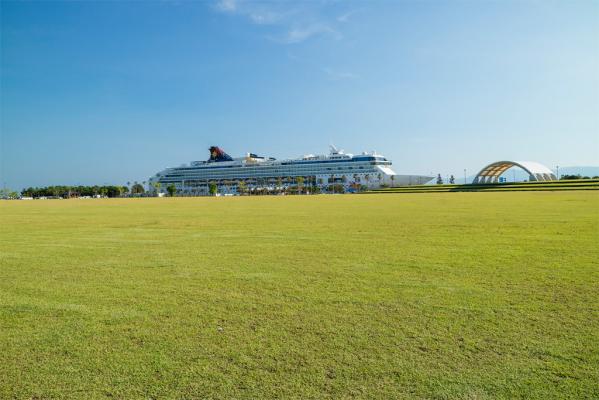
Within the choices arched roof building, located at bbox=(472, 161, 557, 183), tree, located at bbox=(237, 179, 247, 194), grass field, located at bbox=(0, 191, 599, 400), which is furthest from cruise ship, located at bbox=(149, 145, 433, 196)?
grass field, located at bbox=(0, 191, 599, 400)

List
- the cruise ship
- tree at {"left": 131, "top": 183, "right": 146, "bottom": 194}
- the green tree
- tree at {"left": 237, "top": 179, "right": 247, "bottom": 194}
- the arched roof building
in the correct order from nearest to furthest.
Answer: the arched roof building < the cruise ship < tree at {"left": 237, "top": 179, "right": 247, "bottom": 194} < the green tree < tree at {"left": 131, "top": 183, "right": 146, "bottom": 194}

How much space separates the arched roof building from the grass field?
82493 millimetres

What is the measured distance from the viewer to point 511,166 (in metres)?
86.9

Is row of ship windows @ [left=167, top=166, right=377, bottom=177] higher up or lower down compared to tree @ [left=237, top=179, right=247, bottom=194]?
higher up

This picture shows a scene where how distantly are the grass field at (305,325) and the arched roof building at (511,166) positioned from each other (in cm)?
8249

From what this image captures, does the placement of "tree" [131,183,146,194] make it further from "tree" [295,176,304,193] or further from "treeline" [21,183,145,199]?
"tree" [295,176,304,193]

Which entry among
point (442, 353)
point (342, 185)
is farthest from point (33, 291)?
point (342, 185)

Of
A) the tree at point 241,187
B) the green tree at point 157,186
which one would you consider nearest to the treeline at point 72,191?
the green tree at point 157,186

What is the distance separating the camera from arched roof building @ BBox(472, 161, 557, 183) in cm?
7988

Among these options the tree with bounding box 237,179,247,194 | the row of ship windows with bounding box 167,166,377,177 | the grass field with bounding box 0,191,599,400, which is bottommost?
the grass field with bounding box 0,191,599,400

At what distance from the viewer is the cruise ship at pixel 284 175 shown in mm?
98250

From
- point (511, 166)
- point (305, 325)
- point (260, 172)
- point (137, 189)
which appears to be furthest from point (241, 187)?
point (305, 325)

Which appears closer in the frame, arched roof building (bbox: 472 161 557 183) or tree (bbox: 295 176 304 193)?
arched roof building (bbox: 472 161 557 183)

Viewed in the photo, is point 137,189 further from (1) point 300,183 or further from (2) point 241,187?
(1) point 300,183
